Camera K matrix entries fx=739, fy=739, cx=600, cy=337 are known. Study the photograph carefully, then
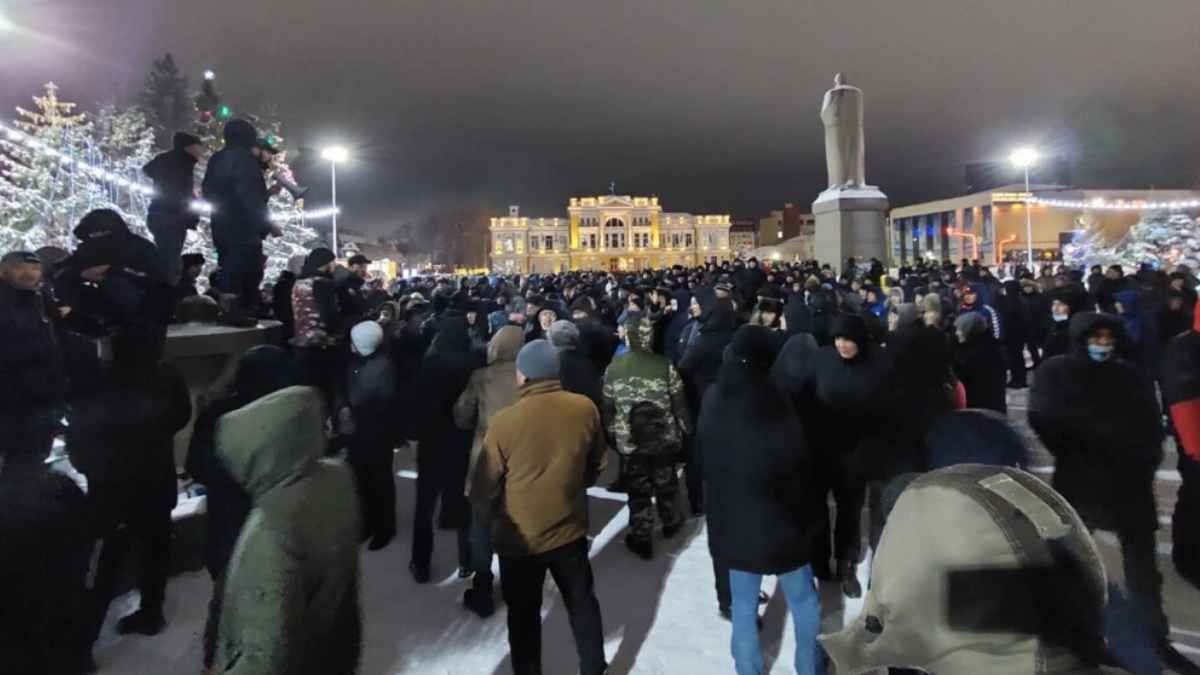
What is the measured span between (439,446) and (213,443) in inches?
69.3

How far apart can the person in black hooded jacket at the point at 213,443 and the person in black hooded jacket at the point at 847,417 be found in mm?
2898

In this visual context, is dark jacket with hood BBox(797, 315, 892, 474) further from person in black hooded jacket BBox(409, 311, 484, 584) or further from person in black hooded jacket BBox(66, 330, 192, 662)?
person in black hooded jacket BBox(66, 330, 192, 662)

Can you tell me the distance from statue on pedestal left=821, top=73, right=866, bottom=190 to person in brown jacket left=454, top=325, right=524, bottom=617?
17461 millimetres

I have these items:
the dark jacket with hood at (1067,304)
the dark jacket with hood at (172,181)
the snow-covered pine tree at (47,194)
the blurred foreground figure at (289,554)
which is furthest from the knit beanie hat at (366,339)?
the snow-covered pine tree at (47,194)

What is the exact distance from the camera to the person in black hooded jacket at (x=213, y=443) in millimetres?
3023

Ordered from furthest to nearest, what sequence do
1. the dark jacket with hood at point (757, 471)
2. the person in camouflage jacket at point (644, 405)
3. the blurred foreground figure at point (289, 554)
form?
the person in camouflage jacket at point (644, 405) → the dark jacket with hood at point (757, 471) → the blurred foreground figure at point (289, 554)

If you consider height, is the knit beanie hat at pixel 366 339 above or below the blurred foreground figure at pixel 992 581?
above

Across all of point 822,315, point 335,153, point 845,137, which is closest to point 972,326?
point 822,315

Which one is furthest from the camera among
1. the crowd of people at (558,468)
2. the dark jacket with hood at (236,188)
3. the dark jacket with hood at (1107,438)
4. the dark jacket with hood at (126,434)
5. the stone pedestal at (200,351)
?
the dark jacket with hood at (236,188)

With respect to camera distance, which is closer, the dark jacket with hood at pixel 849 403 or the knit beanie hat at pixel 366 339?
the dark jacket with hood at pixel 849 403

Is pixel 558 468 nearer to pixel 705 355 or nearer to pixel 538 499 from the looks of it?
pixel 538 499

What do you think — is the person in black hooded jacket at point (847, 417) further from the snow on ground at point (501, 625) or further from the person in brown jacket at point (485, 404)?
the person in brown jacket at point (485, 404)

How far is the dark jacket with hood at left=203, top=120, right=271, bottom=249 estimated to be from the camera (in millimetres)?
6219

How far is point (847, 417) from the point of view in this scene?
4.21m
